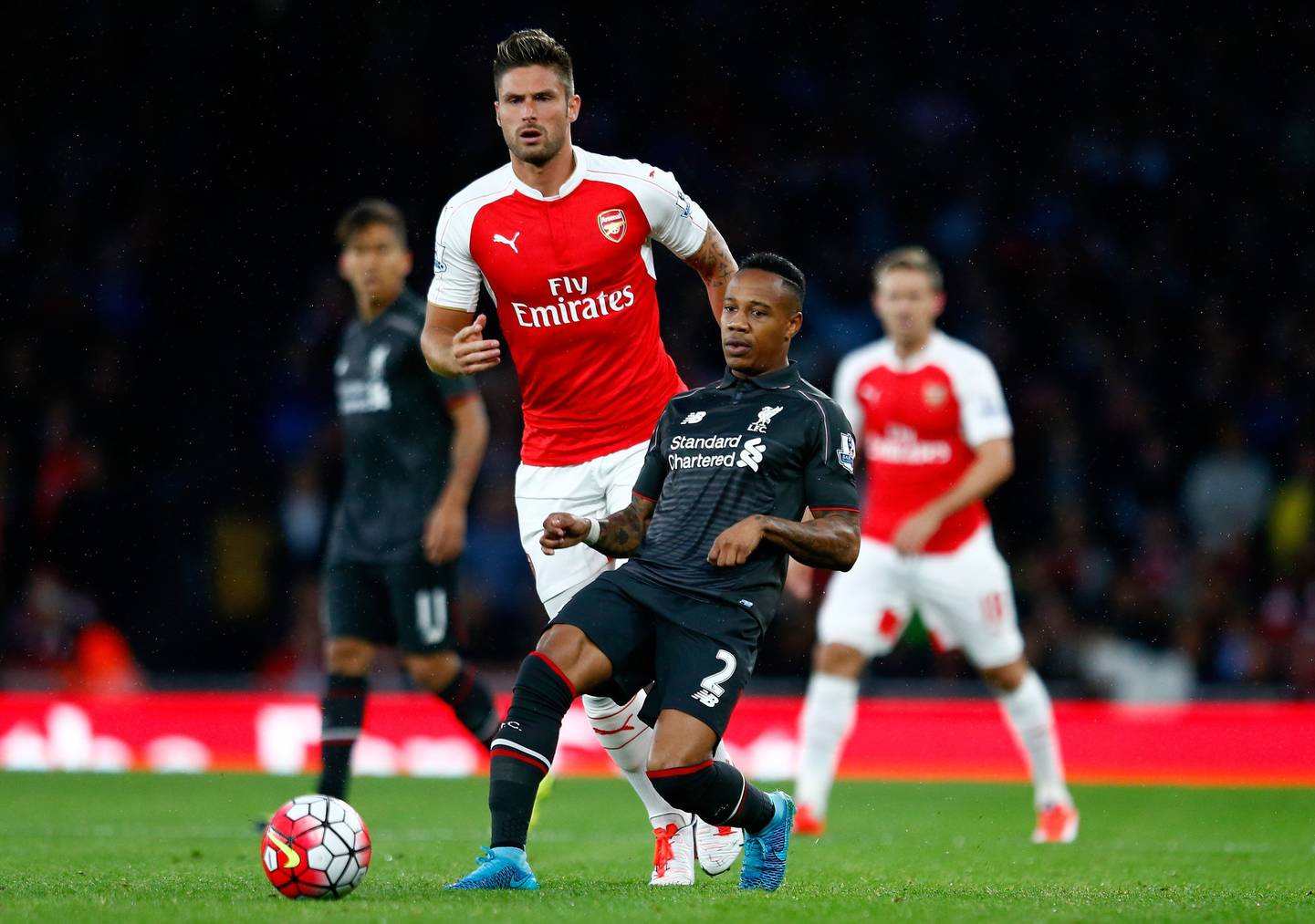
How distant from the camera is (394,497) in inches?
293

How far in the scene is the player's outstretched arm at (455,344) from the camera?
5.27 m

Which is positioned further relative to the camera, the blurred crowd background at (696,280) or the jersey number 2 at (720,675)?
the blurred crowd background at (696,280)

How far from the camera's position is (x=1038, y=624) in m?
13.8

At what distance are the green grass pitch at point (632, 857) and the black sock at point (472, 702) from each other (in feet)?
1.64

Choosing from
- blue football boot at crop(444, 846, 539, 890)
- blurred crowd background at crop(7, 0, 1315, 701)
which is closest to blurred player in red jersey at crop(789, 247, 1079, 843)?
blue football boot at crop(444, 846, 539, 890)

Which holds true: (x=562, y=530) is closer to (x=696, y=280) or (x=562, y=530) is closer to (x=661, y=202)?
(x=661, y=202)

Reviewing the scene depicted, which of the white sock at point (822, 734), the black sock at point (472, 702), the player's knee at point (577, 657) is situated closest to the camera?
the player's knee at point (577, 657)

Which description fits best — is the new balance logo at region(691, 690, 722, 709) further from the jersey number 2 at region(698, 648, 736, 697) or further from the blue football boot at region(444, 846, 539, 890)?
the blue football boot at region(444, 846, 539, 890)

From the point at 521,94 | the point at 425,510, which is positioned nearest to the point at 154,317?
the point at 425,510

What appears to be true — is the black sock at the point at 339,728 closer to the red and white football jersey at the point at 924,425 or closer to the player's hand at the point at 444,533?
the player's hand at the point at 444,533

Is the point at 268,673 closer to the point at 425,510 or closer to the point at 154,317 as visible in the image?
the point at 154,317

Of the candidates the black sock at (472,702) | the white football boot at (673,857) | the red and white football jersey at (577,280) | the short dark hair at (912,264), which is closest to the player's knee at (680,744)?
the white football boot at (673,857)

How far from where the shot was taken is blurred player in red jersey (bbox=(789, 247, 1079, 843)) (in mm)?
8250

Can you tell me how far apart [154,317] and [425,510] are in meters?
9.75
